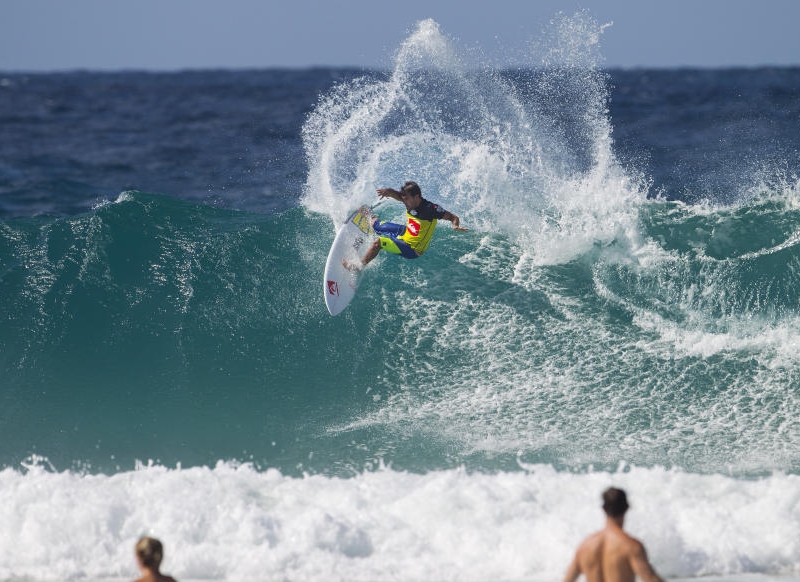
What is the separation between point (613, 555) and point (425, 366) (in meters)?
4.86

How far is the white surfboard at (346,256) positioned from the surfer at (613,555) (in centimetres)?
569

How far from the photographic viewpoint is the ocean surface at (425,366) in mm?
6367

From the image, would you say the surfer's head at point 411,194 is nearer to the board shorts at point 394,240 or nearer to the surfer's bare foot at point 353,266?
the board shorts at point 394,240

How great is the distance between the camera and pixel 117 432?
8391 mm

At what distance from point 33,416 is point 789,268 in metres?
8.11

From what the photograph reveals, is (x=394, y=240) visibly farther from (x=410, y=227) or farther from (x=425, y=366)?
(x=425, y=366)

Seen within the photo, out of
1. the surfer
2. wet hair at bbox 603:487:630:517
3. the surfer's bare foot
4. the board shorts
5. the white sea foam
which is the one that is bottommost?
the white sea foam

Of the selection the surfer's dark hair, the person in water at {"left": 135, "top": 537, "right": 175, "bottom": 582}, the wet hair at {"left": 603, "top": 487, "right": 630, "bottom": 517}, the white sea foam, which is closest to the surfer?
the wet hair at {"left": 603, "top": 487, "right": 630, "bottom": 517}

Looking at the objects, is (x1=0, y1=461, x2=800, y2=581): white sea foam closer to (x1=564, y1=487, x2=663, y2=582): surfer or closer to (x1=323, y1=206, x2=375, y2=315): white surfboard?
(x1=564, y1=487, x2=663, y2=582): surfer

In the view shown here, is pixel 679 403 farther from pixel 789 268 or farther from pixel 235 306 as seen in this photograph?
pixel 235 306

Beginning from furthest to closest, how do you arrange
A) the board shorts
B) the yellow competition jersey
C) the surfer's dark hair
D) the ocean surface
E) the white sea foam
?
the board shorts
the yellow competition jersey
the surfer's dark hair
the ocean surface
the white sea foam

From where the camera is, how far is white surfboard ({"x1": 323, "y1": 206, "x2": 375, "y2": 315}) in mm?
9977

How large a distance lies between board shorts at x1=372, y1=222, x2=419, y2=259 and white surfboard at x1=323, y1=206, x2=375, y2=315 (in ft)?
0.95

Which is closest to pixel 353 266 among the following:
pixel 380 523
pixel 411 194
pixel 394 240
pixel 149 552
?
pixel 394 240
